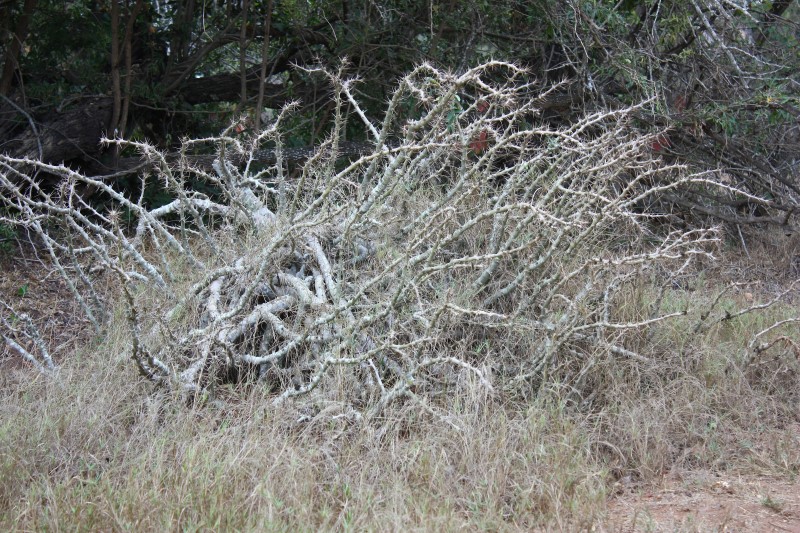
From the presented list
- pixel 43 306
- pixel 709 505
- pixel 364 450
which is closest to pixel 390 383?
pixel 364 450

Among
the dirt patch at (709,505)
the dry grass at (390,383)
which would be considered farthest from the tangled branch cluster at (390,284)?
the dirt patch at (709,505)

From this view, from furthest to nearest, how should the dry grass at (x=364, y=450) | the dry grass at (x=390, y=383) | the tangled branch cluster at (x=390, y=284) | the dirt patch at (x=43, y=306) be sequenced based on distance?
the dirt patch at (x=43, y=306) → the tangled branch cluster at (x=390, y=284) → the dry grass at (x=390, y=383) → the dry grass at (x=364, y=450)

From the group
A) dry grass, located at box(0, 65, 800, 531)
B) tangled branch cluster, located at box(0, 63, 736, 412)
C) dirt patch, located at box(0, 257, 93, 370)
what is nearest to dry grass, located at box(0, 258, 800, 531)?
dry grass, located at box(0, 65, 800, 531)

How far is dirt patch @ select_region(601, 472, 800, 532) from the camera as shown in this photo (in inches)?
116

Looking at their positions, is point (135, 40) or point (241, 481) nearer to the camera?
point (241, 481)

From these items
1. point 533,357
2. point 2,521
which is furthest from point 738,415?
point 2,521

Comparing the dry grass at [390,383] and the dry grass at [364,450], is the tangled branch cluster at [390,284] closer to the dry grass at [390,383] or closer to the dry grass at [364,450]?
the dry grass at [390,383]

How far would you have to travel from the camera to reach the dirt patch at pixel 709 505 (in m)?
2.94

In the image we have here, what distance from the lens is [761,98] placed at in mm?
5703

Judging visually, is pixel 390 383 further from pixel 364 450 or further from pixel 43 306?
pixel 43 306

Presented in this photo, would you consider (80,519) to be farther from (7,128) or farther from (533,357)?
(7,128)

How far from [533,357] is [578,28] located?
3108mm

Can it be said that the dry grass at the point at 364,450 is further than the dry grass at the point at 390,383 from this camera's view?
No

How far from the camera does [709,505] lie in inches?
123
